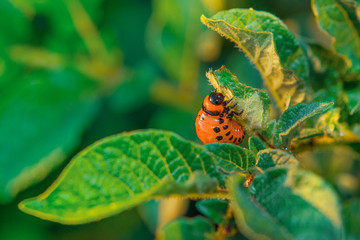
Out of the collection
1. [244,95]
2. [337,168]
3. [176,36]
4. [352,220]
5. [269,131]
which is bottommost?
[337,168]

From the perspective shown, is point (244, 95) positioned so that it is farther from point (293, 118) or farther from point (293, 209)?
point (293, 209)

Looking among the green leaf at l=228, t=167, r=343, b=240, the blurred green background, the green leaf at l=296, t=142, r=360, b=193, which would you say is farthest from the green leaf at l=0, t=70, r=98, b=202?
the green leaf at l=228, t=167, r=343, b=240

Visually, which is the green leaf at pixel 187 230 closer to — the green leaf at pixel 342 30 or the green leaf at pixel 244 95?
the green leaf at pixel 244 95

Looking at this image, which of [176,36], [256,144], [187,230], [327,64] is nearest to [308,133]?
[256,144]

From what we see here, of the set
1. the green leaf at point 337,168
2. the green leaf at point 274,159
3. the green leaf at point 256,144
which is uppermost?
the green leaf at point 256,144

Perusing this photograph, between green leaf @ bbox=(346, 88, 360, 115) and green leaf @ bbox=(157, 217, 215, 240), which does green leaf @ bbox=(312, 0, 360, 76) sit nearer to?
green leaf @ bbox=(346, 88, 360, 115)

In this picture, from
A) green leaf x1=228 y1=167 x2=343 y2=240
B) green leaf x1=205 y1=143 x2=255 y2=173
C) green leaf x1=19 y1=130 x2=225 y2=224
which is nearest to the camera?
green leaf x1=228 y1=167 x2=343 y2=240

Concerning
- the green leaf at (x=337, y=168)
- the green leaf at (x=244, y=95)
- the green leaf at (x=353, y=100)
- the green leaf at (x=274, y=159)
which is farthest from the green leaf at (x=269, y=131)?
the green leaf at (x=337, y=168)
